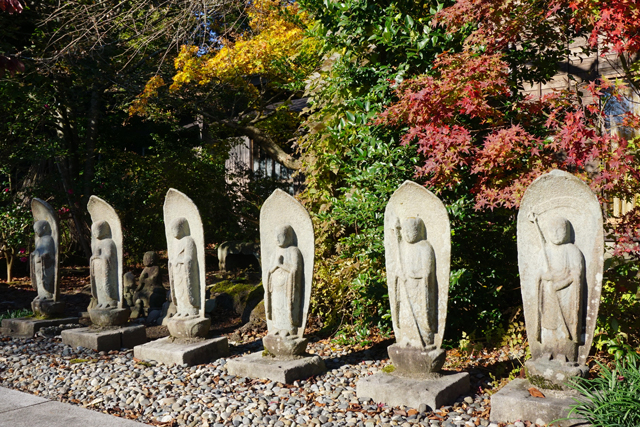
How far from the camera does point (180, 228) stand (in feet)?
18.4

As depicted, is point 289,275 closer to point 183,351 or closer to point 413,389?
point 183,351

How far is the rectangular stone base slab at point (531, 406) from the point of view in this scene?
11.0 ft

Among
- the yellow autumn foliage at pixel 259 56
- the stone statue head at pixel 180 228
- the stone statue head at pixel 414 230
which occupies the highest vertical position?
the yellow autumn foliage at pixel 259 56

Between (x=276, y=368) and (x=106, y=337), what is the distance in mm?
2455

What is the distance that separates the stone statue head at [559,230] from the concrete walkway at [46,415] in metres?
3.11

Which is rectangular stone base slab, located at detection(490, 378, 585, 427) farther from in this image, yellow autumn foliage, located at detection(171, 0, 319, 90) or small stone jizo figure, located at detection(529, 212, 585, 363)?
yellow autumn foliage, located at detection(171, 0, 319, 90)

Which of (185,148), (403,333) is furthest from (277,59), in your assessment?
(403,333)

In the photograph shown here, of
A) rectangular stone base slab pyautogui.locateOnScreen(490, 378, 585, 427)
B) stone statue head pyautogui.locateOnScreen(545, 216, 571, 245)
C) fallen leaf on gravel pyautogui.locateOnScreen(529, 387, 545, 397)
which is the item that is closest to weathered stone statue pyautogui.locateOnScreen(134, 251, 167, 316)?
rectangular stone base slab pyautogui.locateOnScreen(490, 378, 585, 427)

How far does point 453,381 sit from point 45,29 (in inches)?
409

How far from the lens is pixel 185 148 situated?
Result: 11867mm

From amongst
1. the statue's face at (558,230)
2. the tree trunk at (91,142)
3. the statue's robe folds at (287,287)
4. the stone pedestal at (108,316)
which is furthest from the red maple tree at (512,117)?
the tree trunk at (91,142)

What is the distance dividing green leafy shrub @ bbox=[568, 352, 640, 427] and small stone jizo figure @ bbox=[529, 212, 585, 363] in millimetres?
228

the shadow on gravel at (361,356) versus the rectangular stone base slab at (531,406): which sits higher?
the rectangular stone base slab at (531,406)

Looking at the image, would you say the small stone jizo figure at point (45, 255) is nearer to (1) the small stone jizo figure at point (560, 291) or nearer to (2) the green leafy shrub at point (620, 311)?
(1) the small stone jizo figure at point (560, 291)
